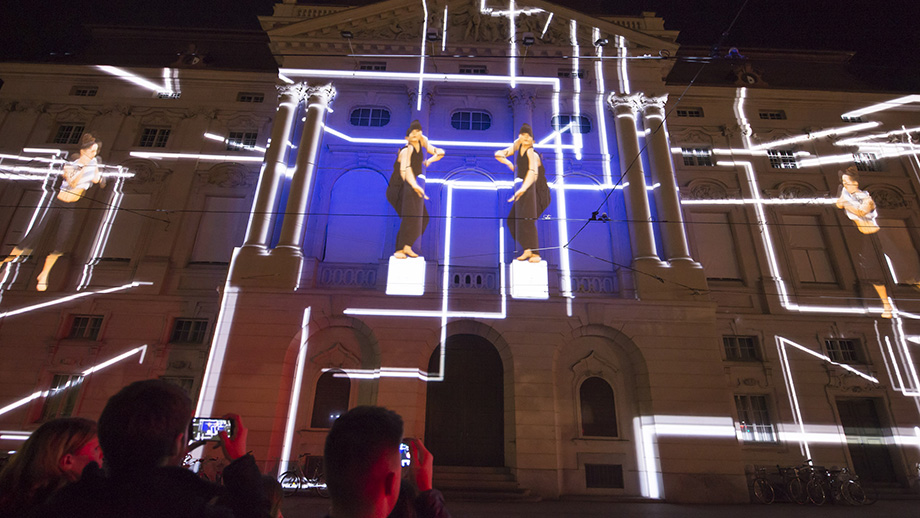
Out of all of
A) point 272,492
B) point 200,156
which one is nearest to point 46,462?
point 272,492

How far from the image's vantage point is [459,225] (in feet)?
54.9

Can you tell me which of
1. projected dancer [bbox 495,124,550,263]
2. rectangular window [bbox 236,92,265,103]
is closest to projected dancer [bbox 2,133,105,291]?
rectangular window [bbox 236,92,265,103]

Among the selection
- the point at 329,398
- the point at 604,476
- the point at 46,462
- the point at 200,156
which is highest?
the point at 200,156

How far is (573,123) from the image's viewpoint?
18.5 metres

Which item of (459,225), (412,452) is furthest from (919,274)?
(412,452)

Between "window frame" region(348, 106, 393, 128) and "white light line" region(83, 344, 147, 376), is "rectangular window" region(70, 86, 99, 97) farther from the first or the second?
"white light line" region(83, 344, 147, 376)

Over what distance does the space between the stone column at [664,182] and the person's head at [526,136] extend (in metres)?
4.74

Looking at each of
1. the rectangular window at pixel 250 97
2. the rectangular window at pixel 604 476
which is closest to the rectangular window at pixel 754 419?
the rectangular window at pixel 604 476

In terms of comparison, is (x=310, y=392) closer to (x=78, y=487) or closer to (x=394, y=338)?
(x=394, y=338)

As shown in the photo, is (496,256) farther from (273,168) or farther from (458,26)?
(458,26)

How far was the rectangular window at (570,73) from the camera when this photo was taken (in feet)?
63.3

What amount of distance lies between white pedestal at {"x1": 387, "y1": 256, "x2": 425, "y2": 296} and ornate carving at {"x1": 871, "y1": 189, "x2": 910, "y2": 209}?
19.6 m

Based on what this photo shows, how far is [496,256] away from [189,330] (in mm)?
11456

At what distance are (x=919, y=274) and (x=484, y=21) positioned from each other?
2042cm
